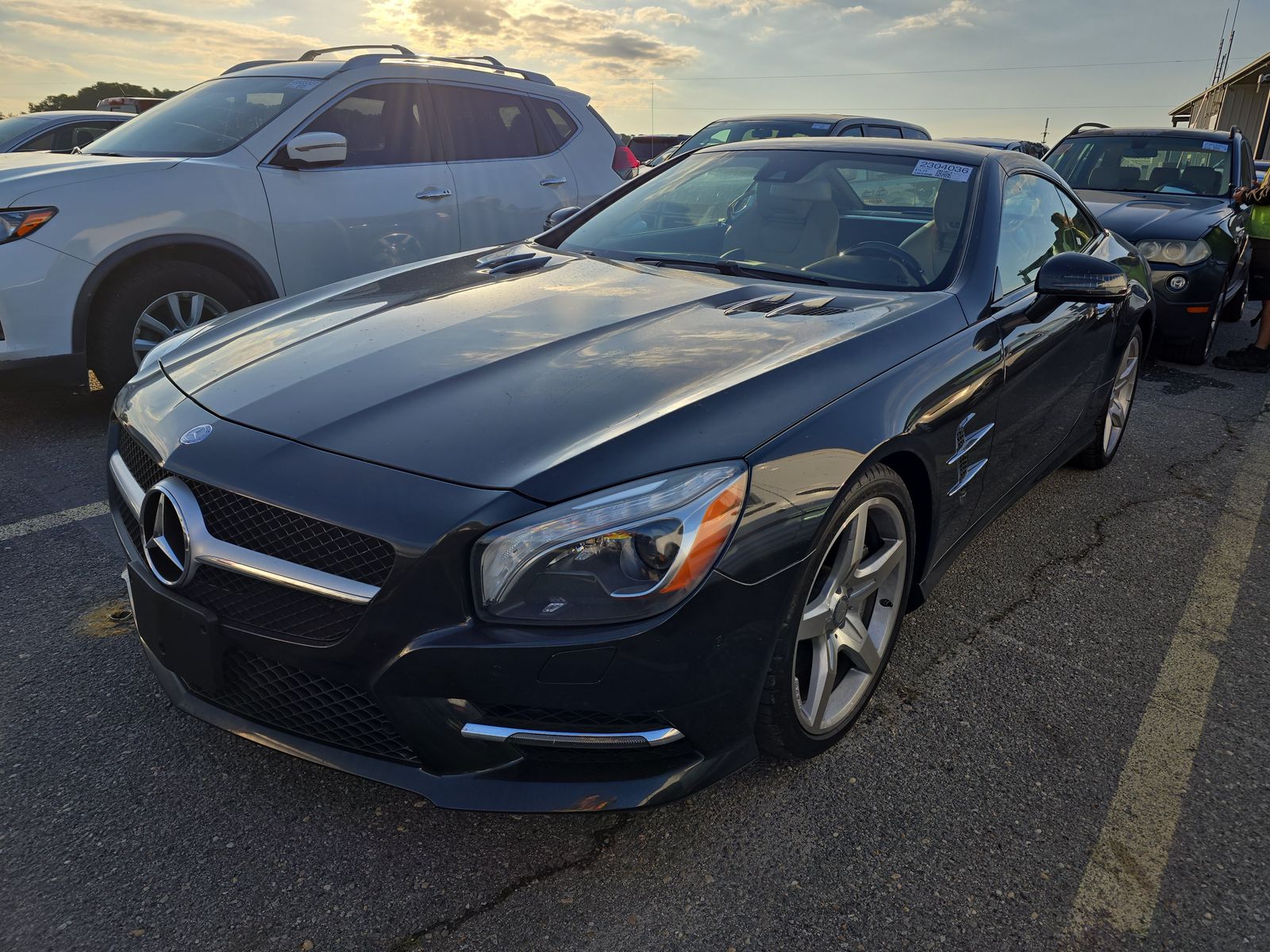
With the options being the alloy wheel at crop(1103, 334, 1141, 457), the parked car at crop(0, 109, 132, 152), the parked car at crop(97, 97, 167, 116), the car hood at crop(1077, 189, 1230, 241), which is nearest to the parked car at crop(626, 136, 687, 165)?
the parked car at crop(97, 97, 167, 116)

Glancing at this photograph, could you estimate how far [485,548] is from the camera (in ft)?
5.52

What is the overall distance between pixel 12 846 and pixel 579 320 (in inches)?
68.3

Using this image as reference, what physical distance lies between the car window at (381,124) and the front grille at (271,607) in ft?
12.9

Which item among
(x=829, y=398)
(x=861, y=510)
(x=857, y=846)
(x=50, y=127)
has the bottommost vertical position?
(x=857, y=846)

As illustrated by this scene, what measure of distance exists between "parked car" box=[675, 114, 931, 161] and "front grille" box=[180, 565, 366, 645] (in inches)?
295

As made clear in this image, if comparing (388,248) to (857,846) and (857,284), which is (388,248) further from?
(857,846)

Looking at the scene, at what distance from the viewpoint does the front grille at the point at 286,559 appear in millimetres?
1729

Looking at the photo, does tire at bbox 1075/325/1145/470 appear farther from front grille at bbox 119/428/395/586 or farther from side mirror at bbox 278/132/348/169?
side mirror at bbox 278/132/348/169

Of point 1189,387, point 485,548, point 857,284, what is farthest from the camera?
point 1189,387

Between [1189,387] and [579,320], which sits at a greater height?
[579,320]

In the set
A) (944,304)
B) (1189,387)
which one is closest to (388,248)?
(944,304)

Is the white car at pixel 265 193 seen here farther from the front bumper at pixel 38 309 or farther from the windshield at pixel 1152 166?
the windshield at pixel 1152 166

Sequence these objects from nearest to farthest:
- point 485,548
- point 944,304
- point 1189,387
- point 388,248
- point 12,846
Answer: point 485,548, point 12,846, point 944,304, point 388,248, point 1189,387

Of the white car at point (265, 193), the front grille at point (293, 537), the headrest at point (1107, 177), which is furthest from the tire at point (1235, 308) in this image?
the front grille at point (293, 537)
